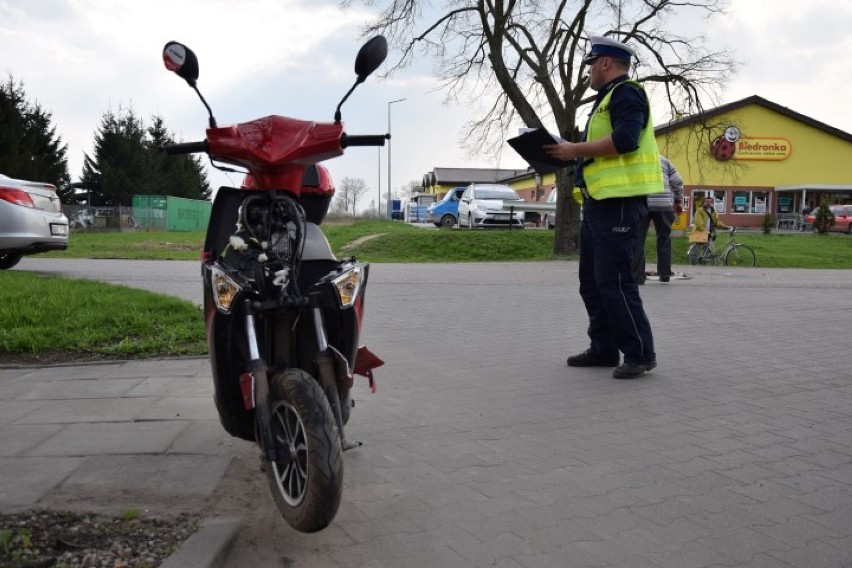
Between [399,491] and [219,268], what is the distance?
1251 millimetres

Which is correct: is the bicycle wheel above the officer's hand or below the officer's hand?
below

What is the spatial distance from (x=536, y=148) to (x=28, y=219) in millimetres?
8527

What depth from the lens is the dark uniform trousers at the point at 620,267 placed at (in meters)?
5.50

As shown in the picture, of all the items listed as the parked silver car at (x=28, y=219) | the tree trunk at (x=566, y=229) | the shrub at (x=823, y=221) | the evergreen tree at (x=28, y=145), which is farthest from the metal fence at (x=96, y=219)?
the shrub at (x=823, y=221)

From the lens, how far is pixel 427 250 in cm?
2127

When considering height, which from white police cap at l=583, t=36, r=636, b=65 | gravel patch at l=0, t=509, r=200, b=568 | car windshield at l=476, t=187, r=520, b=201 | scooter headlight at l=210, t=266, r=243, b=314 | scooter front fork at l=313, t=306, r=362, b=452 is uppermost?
white police cap at l=583, t=36, r=636, b=65

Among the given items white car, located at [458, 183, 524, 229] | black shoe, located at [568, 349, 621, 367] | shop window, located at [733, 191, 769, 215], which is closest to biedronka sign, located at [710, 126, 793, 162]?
shop window, located at [733, 191, 769, 215]

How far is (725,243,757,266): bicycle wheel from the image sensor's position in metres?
18.9

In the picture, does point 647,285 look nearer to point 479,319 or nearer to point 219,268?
point 479,319

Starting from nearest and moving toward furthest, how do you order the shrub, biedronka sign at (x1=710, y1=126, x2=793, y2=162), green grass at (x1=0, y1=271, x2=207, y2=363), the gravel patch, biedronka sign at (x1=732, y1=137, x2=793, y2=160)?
1. the gravel patch
2. green grass at (x1=0, y1=271, x2=207, y2=363)
3. the shrub
4. biedronka sign at (x1=710, y1=126, x2=793, y2=162)
5. biedronka sign at (x1=732, y1=137, x2=793, y2=160)

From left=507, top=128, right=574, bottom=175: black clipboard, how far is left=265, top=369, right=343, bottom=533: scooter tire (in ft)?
9.49

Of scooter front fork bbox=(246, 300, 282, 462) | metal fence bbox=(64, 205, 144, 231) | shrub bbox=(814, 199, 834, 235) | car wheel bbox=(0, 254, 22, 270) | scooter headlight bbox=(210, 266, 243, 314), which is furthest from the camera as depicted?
metal fence bbox=(64, 205, 144, 231)

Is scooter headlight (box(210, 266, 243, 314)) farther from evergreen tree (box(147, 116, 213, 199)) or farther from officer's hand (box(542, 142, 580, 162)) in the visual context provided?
evergreen tree (box(147, 116, 213, 199))

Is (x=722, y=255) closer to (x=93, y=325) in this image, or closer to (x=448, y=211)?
(x=93, y=325)
